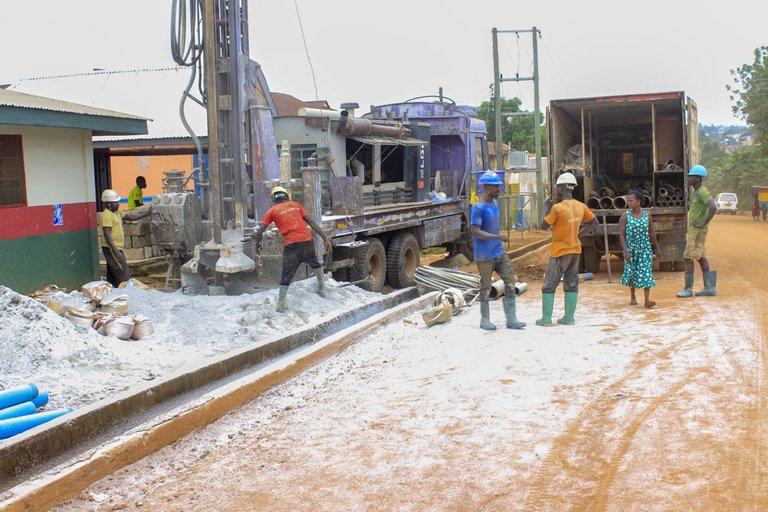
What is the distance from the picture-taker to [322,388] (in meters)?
7.30

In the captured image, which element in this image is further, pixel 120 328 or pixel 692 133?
pixel 692 133

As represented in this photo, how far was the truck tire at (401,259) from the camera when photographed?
1377 centimetres

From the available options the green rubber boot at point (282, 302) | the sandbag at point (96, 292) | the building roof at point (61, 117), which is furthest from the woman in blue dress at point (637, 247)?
the building roof at point (61, 117)

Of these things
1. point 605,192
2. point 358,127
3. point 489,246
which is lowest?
point 489,246

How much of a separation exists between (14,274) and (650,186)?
10.9 m

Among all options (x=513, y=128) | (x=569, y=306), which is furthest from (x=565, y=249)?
(x=513, y=128)

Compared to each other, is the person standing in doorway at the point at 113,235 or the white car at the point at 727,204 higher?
the person standing in doorway at the point at 113,235

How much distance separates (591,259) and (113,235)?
25.7ft

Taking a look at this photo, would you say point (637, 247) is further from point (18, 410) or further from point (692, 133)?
point (18, 410)

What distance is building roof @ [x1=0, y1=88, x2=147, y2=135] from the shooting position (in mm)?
10297

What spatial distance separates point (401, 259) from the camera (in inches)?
543

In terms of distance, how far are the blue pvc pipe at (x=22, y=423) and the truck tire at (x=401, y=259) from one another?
815 centimetres

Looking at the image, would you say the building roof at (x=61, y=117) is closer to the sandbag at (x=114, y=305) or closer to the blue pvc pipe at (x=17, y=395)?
the sandbag at (x=114, y=305)

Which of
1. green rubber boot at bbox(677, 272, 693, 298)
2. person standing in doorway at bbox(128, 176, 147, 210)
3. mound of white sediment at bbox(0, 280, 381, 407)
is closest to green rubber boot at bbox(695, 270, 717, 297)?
green rubber boot at bbox(677, 272, 693, 298)
